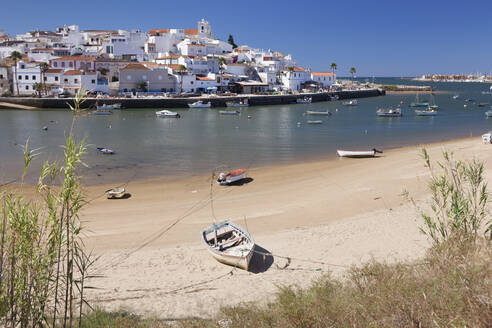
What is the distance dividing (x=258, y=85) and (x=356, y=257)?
7387cm

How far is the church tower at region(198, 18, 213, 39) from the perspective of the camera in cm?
11225

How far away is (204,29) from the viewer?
373 feet

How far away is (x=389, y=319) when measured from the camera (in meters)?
5.36

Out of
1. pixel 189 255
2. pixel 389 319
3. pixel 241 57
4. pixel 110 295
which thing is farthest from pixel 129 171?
pixel 241 57

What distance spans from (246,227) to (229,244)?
1.92 metres

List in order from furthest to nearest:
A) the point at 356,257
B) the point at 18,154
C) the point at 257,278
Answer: the point at 18,154 → the point at 356,257 → the point at 257,278

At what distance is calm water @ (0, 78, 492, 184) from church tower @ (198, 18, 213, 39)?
6266cm

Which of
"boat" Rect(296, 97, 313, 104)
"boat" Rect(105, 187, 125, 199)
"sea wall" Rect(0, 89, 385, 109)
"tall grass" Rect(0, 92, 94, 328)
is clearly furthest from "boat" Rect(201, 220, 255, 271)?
"boat" Rect(296, 97, 313, 104)

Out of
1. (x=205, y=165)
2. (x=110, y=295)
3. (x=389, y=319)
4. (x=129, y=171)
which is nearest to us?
(x=389, y=319)


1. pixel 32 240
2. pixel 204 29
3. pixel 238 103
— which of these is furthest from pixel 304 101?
pixel 32 240

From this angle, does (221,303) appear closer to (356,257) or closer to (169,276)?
(169,276)

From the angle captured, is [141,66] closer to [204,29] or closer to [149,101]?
[149,101]

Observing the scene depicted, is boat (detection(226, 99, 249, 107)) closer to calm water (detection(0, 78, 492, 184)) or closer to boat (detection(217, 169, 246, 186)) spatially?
calm water (detection(0, 78, 492, 184))

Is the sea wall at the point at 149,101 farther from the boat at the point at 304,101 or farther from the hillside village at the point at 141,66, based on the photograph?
the hillside village at the point at 141,66
